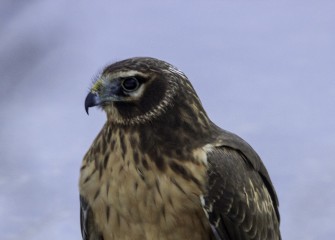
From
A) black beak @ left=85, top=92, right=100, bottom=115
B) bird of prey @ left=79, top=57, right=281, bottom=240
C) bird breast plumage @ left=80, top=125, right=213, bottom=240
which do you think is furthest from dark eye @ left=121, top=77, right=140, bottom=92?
bird breast plumage @ left=80, top=125, right=213, bottom=240

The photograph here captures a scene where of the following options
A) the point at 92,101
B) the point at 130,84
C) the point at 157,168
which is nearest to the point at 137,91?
the point at 130,84

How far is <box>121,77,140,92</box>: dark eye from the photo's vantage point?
14.7 feet

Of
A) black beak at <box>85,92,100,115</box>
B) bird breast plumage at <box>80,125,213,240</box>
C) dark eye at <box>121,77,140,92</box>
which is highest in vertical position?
dark eye at <box>121,77,140,92</box>

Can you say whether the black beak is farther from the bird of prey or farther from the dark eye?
the dark eye

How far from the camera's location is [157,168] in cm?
442

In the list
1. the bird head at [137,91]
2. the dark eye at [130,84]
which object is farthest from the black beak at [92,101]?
the dark eye at [130,84]

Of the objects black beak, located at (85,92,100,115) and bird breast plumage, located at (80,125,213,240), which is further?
black beak, located at (85,92,100,115)

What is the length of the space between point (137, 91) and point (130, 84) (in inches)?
3.5

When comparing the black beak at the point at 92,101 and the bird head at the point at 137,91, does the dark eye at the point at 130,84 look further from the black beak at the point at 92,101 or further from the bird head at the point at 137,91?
the black beak at the point at 92,101

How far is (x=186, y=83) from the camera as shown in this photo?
481cm

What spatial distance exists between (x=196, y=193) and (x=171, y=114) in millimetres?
637

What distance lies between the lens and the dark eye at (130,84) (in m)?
4.47

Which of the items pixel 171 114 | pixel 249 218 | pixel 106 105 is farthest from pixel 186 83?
pixel 249 218

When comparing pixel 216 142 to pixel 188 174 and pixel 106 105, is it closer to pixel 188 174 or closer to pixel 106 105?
pixel 188 174
